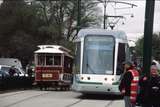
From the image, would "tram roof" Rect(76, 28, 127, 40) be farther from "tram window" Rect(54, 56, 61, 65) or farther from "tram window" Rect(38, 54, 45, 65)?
"tram window" Rect(38, 54, 45, 65)

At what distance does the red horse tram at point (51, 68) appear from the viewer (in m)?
37.4

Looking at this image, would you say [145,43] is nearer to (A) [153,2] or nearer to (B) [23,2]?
(A) [153,2]

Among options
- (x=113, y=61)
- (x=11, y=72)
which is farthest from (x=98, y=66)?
(x=11, y=72)

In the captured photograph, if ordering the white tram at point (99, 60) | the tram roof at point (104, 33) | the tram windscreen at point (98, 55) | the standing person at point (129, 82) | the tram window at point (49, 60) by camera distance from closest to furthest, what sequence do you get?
the standing person at point (129, 82) < the white tram at point (99, 60) < the tram windscreen at point (98, 55) < the tram roof at point (104, 33) < the tram window at point (49, 60)

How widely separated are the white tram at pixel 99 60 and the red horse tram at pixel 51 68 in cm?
862

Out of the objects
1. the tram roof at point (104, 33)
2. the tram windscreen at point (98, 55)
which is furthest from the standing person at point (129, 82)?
the tram roof at point (104, 33)

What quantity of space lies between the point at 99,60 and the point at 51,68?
9.94 meters

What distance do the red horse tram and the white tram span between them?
862cm

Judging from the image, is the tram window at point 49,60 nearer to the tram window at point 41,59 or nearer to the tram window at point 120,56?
the tram window at point 41,59

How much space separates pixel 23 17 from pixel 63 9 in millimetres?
5857

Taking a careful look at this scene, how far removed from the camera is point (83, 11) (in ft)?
269

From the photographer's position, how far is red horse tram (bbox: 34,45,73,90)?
37.4m

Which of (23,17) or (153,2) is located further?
(23,17)

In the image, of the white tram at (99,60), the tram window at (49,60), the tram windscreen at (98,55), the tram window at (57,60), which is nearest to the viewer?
the white tram at (99,60)
